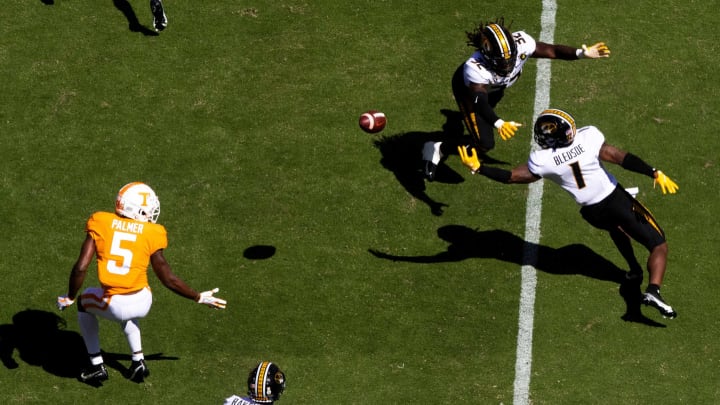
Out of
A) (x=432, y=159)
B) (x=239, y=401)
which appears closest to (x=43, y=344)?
(x=239, y=401)

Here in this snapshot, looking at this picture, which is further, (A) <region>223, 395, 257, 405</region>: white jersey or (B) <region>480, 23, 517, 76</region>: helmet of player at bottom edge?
(B) <region>480, 23, 517, 76</region>: helmet of player at bottom edge

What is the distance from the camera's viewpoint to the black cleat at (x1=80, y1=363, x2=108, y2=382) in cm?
1212

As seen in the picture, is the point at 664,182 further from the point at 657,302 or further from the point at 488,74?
the point at 488,74

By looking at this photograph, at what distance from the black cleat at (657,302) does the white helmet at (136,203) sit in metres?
5.51

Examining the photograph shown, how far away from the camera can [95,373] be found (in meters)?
12.1

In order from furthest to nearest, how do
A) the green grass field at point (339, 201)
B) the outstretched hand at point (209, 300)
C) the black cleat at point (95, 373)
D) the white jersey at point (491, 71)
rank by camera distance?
the white jersey at point (491, 71) → the green grass field at point (339, 201) → the black cleat at point (95, 373) → the outstretched hand at point (209, 300)

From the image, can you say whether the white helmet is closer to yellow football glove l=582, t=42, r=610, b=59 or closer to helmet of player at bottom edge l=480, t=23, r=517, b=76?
helmet of player at bottom edge l=480, t=23, r=517, b=76

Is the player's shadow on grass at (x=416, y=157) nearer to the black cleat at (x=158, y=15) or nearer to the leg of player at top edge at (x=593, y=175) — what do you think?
the leg of player at top edge at (x=593, y=175)

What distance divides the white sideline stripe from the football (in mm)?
2170

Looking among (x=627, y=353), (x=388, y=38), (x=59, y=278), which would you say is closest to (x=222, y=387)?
(x=59, y=278)

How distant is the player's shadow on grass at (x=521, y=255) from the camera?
43.9 feet

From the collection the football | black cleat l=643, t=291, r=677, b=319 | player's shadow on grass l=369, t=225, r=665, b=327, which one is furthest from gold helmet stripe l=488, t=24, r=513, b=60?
black cleat l=643, t=291, r=677, b=319

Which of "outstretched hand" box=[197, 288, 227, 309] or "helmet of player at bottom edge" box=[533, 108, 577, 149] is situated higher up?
"helmet of player at bottom edge" box=[533, 108, 577, 149]

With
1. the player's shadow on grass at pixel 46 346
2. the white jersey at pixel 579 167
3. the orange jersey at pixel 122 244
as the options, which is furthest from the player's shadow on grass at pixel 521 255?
the player's shadow on grass at pixel 46 346
